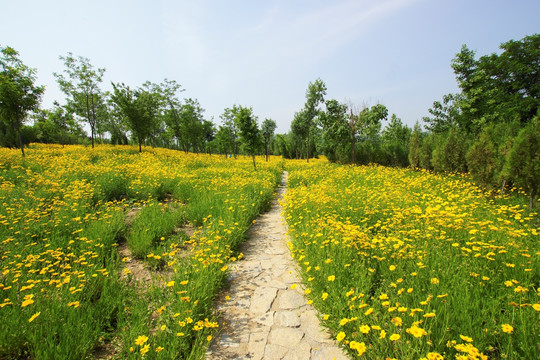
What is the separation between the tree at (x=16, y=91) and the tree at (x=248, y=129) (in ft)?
43.4

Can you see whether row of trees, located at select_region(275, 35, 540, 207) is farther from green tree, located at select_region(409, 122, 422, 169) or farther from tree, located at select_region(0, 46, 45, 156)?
tree, located at select_region(0, 46, 45, 156)

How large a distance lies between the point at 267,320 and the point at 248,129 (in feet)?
53.6

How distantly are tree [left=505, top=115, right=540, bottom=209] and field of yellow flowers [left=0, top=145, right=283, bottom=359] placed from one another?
862 centimetres

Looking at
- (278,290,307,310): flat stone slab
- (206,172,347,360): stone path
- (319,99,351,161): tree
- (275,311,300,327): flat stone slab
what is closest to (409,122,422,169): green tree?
(319,99,351,161): tree

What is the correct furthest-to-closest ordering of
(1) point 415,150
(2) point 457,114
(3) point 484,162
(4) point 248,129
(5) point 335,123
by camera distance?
(2) point 457,114 → (5) point 335,123 → (1) point 415,150 → (4) point 248,129 → (3) point 484,162

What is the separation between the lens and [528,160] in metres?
6.80

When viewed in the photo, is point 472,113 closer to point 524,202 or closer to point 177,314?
point 524,202

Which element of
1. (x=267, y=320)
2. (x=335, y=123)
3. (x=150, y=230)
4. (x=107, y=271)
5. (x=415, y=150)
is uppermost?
(x=335, y=123)

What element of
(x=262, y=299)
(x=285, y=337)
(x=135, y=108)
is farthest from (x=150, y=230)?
(x=135, y=108)

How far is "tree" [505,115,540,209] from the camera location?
6.68 metres

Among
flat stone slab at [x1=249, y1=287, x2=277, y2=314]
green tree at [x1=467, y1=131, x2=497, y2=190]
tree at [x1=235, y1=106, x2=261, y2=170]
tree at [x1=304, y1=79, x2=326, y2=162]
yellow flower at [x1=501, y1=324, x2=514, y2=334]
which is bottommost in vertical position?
flat stone slab at [x1=249, y1=287, x2=277, y2=314]

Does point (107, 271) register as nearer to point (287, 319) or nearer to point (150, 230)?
point (150, 230)

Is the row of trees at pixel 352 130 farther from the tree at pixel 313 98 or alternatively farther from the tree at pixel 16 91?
the tree at pixel 16 91

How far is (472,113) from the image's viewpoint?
23.7m
